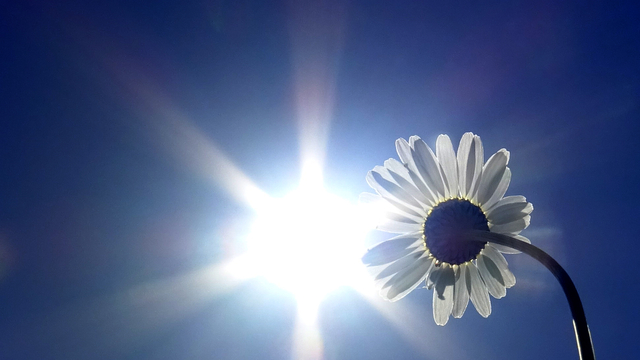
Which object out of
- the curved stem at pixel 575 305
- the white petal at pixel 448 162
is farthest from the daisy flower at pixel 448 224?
the curved stem at pixel 575 305

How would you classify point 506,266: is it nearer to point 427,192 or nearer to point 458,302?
point 458,302

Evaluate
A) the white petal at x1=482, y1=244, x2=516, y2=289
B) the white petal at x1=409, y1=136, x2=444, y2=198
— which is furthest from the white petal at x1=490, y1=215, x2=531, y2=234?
the white petal at x1=409, y1=136, x2=444, y2=198

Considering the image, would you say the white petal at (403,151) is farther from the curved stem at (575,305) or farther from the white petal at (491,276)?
the curved stem at (575,305)

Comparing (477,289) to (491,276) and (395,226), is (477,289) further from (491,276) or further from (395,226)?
(395,226)

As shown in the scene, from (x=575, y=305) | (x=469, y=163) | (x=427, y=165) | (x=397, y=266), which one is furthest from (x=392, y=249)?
(x=575, y=305)

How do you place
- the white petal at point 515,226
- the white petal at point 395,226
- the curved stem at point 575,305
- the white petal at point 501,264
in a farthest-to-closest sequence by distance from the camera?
the white petal at point 395,226 → the white petal at point 501,264 → the white petal at point 515,226 → the curved stem at point 575,305

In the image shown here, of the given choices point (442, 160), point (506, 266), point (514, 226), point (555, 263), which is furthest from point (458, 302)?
point (555, 263)

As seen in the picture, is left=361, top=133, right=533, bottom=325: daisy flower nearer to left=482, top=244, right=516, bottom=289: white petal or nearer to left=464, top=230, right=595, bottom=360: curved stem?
left=482, top=244, right=516, bottom=289: white petal
